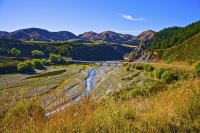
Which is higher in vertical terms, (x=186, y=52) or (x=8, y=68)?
(x=186, y=52)

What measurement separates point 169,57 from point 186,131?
9270 centimetres

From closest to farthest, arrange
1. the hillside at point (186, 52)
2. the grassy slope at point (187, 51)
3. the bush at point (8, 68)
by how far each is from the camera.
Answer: the hillside at point (186, 52)
the grassy slope at point (187, 51)
the bush at point (8, 68)

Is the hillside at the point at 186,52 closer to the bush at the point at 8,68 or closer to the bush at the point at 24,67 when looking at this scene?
the bush at the point at 24,67

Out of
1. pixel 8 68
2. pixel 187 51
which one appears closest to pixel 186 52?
pixel 187 51

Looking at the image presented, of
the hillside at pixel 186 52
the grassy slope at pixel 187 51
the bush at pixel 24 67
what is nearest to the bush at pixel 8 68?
the bush at pixel 24 67

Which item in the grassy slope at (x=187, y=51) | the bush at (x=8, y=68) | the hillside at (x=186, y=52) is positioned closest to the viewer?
the hillside at (x=186, y=52)

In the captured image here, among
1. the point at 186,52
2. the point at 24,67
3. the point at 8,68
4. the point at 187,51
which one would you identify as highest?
the point at 187,51

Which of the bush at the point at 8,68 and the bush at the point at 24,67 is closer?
the bush at the point at 8,68

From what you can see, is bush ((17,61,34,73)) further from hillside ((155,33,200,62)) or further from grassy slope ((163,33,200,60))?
grassy slope ((163,33,200,60))

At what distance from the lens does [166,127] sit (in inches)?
229

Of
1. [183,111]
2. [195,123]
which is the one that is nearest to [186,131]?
[195,123]

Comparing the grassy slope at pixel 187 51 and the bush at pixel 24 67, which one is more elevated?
the grassy slope at pixel 187 51

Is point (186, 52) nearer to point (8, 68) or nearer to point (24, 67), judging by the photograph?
point (24, 67)

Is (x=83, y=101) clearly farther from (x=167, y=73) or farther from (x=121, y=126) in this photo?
(x=167, y=73)
